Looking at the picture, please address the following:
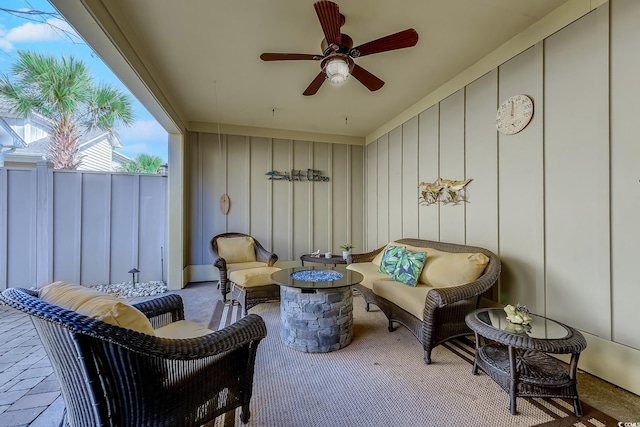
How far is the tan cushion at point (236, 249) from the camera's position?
185 inches

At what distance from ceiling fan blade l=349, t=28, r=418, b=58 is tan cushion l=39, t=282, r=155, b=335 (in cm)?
233

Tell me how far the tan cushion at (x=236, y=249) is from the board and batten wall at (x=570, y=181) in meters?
3.30

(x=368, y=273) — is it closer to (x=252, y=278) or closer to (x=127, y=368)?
(x=252, y=278)

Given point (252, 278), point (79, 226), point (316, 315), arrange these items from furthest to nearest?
point (79, 226), point (252, 278), point (316, 315)

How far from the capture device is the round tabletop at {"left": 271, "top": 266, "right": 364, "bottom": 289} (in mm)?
2561

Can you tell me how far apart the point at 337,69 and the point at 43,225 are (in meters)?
4.87

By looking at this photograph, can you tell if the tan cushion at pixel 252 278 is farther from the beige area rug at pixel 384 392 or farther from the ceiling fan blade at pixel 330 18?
the ceiling fan blade at pixel 330 18

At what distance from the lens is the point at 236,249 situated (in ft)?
15.6

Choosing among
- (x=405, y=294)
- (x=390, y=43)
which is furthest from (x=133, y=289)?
(x=390, y=43)

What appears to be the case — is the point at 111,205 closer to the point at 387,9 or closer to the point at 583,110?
the point at 387,9

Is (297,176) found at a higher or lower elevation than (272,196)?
higher

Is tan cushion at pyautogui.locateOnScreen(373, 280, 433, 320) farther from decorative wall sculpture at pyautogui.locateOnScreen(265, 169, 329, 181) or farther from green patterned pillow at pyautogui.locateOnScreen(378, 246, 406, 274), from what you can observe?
decorative wall sculpture at pyautogui.locateOnScreen(265, 169, 329, 181)

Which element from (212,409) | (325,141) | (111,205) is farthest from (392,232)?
(111,205)

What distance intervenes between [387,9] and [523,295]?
9.68 feet
